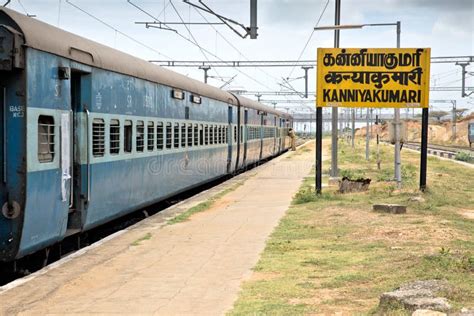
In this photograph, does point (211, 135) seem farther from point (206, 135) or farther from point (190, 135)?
point (190, 135)

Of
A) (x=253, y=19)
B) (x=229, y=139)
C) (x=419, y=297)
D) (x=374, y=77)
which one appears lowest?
(x=419, y=297)

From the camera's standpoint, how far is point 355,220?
15.3m

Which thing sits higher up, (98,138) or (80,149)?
(98,138)

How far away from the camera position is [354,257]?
10.8 meters

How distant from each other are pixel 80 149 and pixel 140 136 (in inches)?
137

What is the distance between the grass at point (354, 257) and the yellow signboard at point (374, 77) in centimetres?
329

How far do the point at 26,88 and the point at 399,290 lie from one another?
482 centimetres

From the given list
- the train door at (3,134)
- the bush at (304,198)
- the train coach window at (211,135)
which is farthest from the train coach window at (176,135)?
the train door at (3,134)

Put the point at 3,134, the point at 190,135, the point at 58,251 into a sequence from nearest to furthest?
the point at 3,134 → the point at 58,251 → the point at 190,135

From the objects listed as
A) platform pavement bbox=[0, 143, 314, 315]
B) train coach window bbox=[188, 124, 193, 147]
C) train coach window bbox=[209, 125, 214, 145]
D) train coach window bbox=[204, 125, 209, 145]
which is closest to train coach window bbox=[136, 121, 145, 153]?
platform pavement bbox=[0, 143, 314, 315]

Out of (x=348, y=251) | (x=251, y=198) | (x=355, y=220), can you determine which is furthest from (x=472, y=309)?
(x=251, y=198)

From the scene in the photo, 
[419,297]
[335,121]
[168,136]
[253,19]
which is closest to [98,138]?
[168,136]

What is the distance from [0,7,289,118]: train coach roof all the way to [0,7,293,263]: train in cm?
2

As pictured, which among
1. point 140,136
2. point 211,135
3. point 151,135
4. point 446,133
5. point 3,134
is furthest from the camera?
point 446,133
